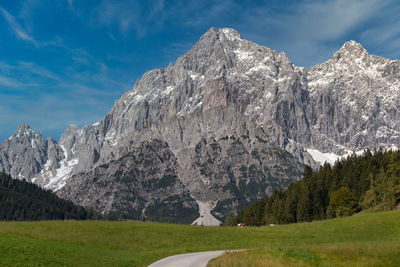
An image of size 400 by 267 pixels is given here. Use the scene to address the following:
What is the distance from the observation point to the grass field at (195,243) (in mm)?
33562

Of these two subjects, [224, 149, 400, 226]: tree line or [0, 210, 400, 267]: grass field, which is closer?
[0, 210, 400, 267]: grass field

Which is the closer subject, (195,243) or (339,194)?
(195,243)

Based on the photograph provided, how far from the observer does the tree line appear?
113 metres

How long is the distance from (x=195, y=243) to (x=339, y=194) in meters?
77.5

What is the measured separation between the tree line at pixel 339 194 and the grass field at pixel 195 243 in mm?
48675

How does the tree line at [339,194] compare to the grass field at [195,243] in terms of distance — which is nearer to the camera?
the grass field at [195,243]

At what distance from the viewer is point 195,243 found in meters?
57.1

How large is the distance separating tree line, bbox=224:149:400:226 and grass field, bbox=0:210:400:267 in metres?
48.7

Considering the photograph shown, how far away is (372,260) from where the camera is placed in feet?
112

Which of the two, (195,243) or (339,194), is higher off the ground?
(339,194)

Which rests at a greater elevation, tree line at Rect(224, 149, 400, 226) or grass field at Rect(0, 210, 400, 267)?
tree line at Rect(224, 149, 400, 226)

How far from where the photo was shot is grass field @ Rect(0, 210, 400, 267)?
33.6 meters

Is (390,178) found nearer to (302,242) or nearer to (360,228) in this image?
(360,228)

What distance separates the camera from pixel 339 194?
395ft
